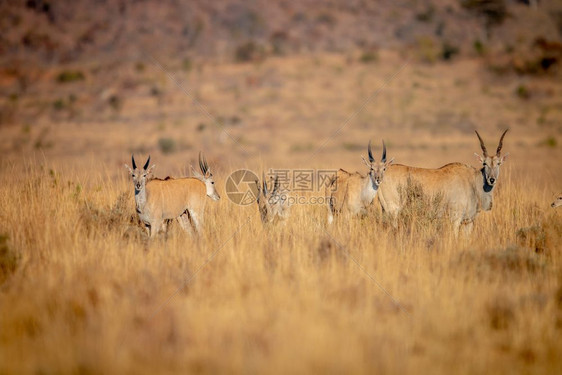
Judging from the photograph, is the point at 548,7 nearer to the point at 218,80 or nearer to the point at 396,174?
the point at 218,80

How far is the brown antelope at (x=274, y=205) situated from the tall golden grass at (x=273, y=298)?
1082 mm

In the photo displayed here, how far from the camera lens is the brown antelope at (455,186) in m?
9.80

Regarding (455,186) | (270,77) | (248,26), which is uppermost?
(248,26)

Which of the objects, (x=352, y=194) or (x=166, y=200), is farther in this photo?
(x=352, y=194)

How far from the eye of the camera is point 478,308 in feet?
19.0

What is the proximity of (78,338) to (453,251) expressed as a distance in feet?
17.5

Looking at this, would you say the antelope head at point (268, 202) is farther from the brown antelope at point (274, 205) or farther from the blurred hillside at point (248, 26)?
the blurred hillside at point (248, 26)

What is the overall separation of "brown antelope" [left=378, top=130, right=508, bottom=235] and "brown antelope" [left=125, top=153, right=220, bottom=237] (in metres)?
3.65

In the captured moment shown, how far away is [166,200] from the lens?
9602 mm

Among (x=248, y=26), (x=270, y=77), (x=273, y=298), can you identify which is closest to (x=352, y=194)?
(x=273, y=298)

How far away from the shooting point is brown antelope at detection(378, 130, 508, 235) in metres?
9.80

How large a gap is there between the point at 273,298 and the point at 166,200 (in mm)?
4300

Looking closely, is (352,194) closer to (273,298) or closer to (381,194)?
(381,194)

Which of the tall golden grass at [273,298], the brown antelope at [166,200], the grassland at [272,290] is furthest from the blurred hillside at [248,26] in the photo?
the tall golden grass at [273,298]
